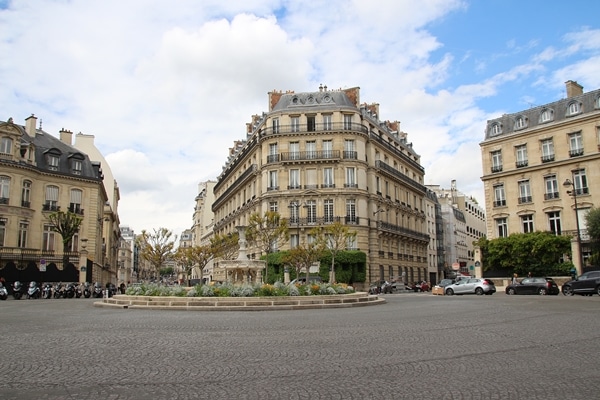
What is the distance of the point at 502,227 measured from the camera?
139ft

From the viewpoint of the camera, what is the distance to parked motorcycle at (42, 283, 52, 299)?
33.6 meters

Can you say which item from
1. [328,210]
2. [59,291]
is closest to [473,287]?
[328,210]

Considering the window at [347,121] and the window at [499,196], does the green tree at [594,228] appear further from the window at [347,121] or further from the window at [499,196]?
the window at [347,121]

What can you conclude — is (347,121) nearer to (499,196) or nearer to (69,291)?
(499,196)

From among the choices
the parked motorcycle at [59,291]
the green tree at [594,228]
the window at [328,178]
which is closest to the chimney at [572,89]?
the green tree at [594,228]

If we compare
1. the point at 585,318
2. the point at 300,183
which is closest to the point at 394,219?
the point at 300,183

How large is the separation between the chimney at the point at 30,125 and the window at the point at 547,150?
43799 mm

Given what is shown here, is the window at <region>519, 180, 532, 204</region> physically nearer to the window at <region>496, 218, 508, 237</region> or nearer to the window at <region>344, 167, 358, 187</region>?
the window at <region>496, 218, 508, 237</region>

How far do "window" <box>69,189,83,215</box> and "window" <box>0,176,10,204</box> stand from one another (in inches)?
223

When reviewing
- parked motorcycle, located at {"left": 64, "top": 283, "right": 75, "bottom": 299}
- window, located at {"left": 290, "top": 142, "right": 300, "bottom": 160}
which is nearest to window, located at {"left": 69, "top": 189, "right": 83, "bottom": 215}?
parked motorcycle, located at {"left": 64, "top": 283, "right": 75, "bottom": 299}

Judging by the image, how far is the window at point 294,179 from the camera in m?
46.1

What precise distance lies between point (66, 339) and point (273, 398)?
259 inches

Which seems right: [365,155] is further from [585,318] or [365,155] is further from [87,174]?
[585,318]

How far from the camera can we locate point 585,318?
43.8ft
